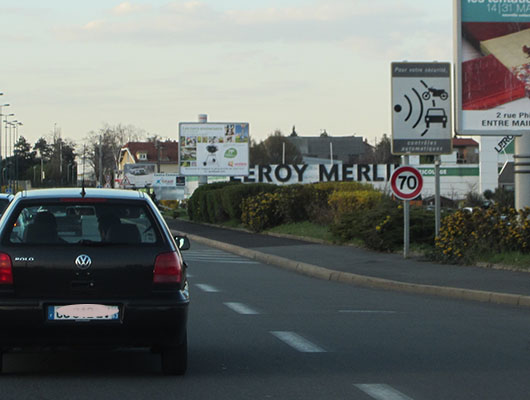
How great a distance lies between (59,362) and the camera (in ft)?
28.6

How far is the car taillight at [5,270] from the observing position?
7.47 metres

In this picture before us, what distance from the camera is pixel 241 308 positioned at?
13414 millimetres

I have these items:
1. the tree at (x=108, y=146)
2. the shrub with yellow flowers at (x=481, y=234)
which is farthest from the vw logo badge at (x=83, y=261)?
the tree at (x=108, y=146)

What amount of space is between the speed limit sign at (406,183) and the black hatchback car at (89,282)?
13246mm

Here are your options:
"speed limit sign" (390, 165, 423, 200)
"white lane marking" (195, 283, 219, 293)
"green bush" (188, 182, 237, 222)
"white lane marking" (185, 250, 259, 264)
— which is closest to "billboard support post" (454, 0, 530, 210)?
"speed limit sign" (390, 165, 423, 200)

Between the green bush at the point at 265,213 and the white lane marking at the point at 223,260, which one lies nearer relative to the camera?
the white lane marking at the point at 223,260

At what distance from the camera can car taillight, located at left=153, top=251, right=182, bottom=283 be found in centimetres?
769

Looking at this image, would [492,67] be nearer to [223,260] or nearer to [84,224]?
[223,260]

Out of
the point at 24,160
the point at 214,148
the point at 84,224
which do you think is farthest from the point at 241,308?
the point at 24,160

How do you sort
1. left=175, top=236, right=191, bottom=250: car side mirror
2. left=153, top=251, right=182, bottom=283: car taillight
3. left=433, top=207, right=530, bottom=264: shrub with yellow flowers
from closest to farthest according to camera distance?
1. left=153, top=251, right=182, bottom=283: car taillight
2. left=175, top=236, right=191, bottom=250: car side mirror
3. left=433, top=207, right=530, bottom=264: shrub with yellow flowers

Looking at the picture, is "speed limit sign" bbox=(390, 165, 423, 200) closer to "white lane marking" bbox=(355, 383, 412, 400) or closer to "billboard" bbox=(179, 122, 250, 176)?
"white lane marking" bbox=(355, 383, 412, 400)

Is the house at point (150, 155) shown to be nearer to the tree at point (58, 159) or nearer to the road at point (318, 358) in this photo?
the tree at point (58, 159)

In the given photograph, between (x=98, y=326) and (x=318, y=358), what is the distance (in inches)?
94.2

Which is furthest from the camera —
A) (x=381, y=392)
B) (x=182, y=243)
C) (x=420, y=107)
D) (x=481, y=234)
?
(x=420, y=107)
